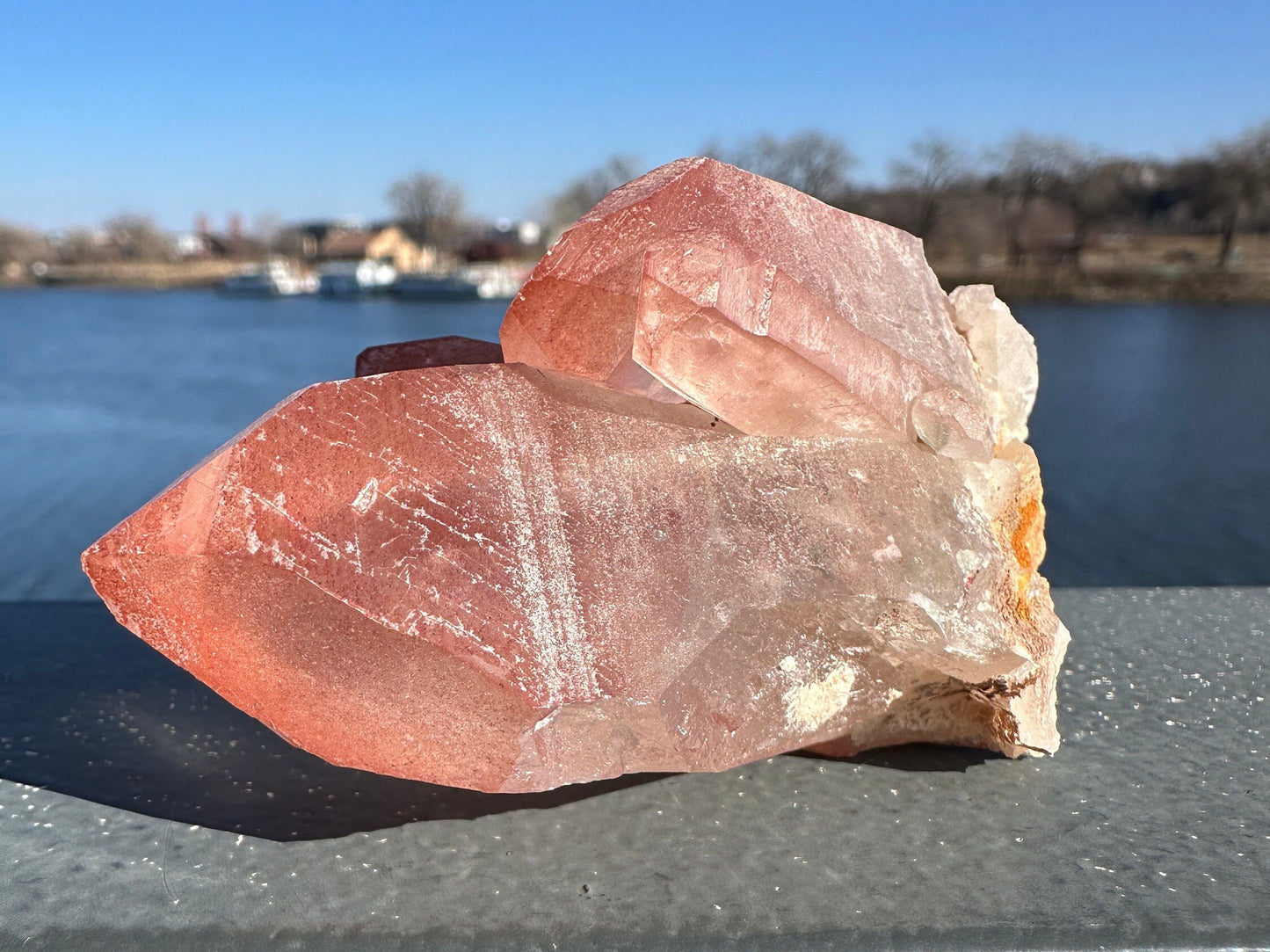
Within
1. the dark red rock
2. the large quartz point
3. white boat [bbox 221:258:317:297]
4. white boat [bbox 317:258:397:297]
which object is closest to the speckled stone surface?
the large quartz point

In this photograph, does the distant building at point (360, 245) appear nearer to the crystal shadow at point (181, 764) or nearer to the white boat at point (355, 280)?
the white boat at point (355, 280)

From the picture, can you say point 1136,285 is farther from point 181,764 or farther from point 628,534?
point 181,764

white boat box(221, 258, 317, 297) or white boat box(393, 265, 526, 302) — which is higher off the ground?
white boat box(393, 265, 526, 302)

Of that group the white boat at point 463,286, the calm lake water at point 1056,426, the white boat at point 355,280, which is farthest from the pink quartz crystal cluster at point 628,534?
the white boat at point 355,280

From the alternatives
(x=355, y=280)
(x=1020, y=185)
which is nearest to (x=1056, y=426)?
(x=1020, y=185)

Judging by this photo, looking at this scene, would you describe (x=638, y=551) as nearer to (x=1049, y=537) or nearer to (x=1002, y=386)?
(x=1002, y=386)

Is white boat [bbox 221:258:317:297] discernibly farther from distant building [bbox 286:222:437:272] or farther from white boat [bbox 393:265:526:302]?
white boat [bbox 393:265:526:302]
